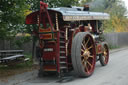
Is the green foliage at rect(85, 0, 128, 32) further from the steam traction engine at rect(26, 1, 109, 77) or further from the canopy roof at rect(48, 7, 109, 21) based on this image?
the steam traction engine at rect(26, 1, 109, 77)

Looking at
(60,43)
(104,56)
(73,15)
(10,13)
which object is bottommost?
(104,56)

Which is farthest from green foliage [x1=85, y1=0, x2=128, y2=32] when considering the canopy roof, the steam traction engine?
the steam traction engine

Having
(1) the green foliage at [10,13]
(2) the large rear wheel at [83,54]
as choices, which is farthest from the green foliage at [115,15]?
(1) the green foliage at [10,13]

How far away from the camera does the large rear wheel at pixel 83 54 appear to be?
739 cm

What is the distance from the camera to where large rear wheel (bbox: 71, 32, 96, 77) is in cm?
739

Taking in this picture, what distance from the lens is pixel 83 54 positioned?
26.2 ft

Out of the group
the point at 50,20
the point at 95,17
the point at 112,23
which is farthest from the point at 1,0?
the point at 112,23

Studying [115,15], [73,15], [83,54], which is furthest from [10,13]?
[115,15]

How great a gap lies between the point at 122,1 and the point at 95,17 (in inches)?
1004

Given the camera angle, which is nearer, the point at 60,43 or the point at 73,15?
the point at 60,43

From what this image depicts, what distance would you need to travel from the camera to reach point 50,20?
7375mm

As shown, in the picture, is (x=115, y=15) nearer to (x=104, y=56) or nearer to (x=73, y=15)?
(x=104, y=56)

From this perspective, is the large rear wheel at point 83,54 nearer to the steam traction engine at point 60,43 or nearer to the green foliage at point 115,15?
the steam traction engine at point 60,43

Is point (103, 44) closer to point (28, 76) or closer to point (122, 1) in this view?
point (28, 76)
